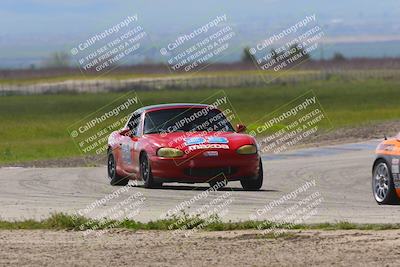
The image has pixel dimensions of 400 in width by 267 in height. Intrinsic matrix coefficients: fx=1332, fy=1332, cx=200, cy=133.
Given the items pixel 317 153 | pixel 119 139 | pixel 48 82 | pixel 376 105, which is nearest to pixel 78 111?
pixel 376 105

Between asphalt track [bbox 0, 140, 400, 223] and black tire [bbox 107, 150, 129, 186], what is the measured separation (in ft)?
0.71

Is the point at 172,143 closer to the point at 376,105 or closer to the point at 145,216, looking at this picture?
the point at 145,216

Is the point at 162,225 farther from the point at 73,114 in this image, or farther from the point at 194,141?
the point at 73,114

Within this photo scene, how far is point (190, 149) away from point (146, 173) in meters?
1.11

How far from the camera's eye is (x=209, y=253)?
12.4 m

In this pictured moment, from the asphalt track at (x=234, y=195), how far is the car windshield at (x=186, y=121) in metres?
1.01

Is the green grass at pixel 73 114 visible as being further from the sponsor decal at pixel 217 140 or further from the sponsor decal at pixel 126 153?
the sponsor decal at pixel 217 140

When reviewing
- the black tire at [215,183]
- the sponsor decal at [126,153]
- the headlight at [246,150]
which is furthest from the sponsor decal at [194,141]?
the sponsor decal at [126,153]

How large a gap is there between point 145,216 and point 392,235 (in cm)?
411

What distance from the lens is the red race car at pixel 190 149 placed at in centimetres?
2125

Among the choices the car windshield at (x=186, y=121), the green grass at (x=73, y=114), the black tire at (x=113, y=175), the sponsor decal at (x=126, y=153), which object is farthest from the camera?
the green grass at (x=73, y=114)

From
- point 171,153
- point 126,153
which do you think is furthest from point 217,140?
point 126,153

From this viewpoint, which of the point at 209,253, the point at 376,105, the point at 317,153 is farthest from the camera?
the point at 376,105

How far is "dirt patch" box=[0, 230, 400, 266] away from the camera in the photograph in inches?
464
